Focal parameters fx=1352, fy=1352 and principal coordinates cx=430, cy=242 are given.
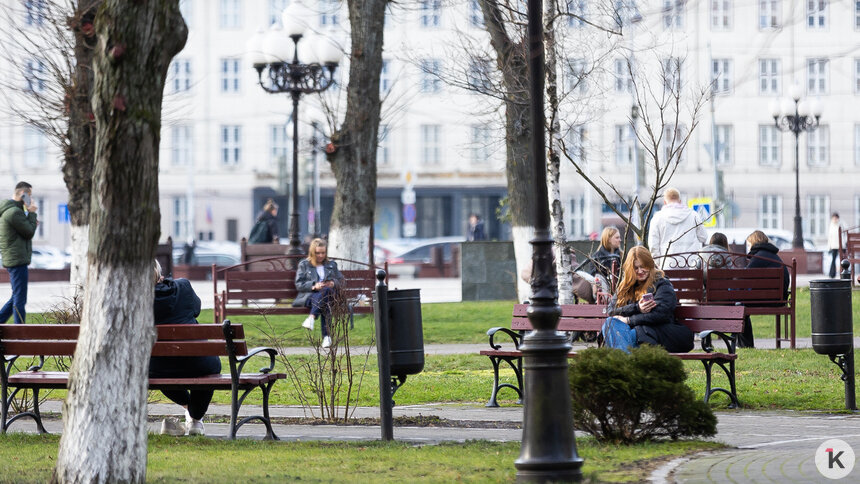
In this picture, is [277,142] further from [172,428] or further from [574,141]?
[172,428]

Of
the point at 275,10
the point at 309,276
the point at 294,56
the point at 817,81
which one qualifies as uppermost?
the point at 275,10

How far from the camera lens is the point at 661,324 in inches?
419

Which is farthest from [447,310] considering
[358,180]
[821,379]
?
[821,379]

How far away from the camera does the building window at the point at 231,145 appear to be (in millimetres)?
62312

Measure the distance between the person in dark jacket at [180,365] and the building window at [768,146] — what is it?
56577 mm

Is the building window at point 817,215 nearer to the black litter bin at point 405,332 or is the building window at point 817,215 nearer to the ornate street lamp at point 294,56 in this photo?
the ornate street lamp at point 294,56

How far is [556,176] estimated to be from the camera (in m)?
15.8

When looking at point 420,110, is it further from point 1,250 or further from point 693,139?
point 1,250

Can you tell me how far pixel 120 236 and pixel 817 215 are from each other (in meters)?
60.8

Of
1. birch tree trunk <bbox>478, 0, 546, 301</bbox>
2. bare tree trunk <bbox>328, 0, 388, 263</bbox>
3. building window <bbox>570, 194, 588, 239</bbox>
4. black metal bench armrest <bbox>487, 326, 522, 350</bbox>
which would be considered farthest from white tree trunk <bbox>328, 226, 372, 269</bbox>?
building window <bbox>570, 194, 588, 239</bbox>

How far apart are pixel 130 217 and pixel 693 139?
183 feet

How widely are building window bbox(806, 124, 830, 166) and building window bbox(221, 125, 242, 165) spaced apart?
26569 mm

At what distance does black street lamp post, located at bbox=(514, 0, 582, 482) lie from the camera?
7086 millimetres
